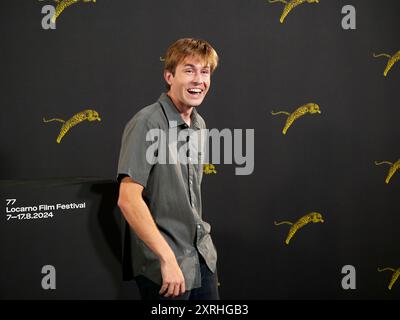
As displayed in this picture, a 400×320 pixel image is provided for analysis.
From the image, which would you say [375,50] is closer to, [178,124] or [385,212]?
[385,212]

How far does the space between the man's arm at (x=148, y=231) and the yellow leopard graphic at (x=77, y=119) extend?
113 centimetres

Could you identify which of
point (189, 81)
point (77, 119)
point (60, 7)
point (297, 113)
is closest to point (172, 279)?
point (189, 81)

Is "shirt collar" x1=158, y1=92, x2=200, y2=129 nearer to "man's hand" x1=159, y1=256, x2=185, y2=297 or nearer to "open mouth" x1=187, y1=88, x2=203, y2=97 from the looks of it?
"open mouth" x1=187, y1=88, x2=203, y2=97

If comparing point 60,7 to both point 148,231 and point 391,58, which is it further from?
point 391,58

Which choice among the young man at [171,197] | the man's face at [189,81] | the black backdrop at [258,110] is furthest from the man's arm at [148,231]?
the black backdrop at [258,110]

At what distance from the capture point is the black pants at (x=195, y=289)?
5.50 feet

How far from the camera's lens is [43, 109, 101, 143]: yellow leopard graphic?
2.65 meters

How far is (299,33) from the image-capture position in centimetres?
280

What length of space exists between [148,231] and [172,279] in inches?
6.7

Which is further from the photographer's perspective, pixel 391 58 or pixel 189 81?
pixel 391 58

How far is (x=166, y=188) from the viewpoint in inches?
65.3

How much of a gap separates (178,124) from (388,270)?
1.80 m

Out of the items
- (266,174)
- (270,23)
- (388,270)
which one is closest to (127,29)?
(270,23)

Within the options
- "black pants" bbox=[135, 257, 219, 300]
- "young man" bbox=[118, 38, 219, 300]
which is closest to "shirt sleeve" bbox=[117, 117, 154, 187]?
"young man" bbox=[118, 38, 219, 300]
